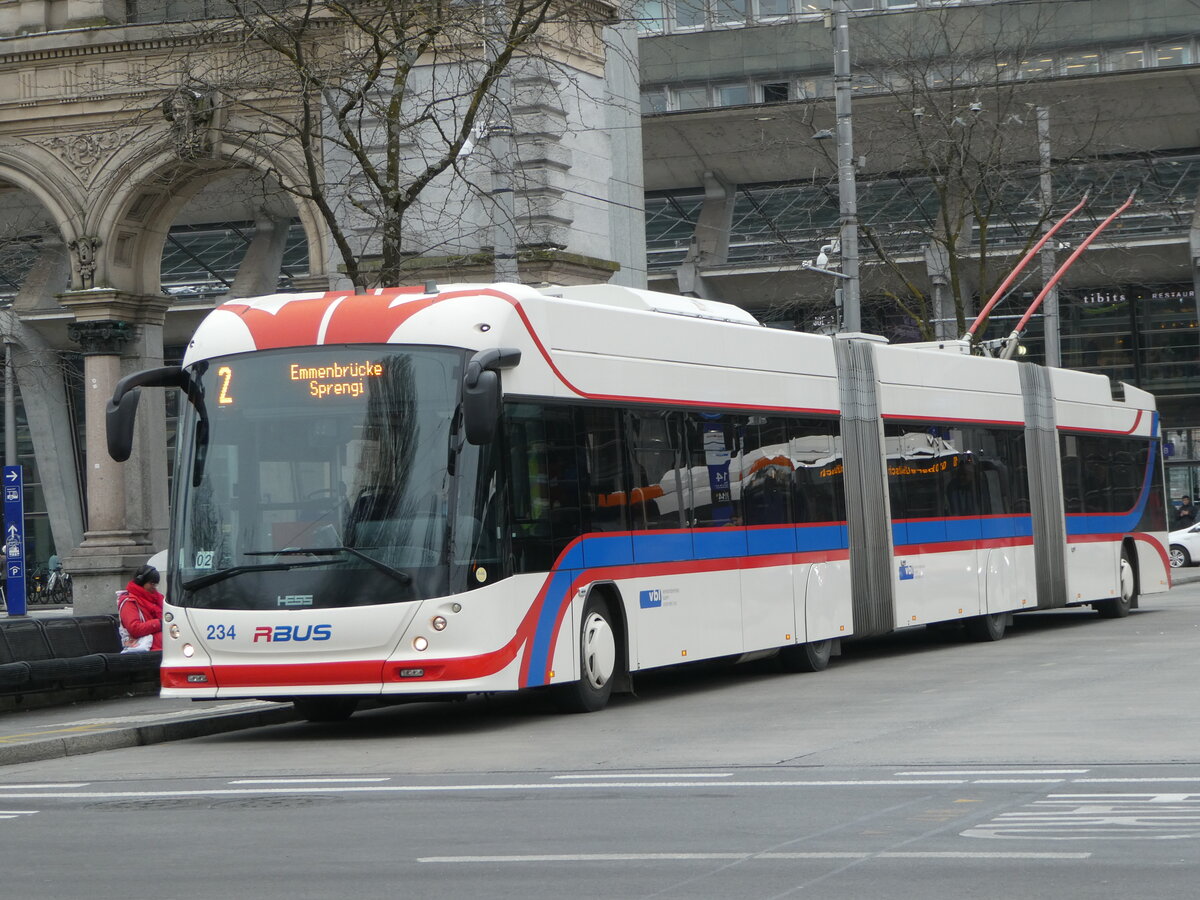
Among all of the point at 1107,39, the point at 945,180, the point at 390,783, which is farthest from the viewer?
the point at 1107,39

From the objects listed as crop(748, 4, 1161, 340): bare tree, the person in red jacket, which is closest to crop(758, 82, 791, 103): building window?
crop(748, 4, 1161, 340): bare tree

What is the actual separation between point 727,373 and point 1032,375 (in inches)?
314

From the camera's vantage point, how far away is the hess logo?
44.9 feet

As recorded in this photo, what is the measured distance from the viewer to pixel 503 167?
66.9 feet

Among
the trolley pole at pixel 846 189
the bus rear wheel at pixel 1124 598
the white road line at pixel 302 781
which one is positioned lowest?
the white road line at pixel 302 781

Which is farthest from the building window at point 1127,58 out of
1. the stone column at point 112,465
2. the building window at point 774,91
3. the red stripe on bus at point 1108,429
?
the stone column at point 112,465

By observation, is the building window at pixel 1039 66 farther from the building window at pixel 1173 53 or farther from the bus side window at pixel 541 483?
the bus side window at pixel 541 483

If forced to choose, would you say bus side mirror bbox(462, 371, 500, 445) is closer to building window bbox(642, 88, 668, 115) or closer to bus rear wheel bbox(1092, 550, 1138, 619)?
bus rear wheel bbox(1092, 550, 1138, 619)

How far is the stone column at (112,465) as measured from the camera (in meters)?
26.8

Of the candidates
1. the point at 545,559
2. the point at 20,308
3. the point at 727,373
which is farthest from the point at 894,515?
the point at 20,308

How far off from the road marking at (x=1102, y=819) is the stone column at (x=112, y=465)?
1928 cm

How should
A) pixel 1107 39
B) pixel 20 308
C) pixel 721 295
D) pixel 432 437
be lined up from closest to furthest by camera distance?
pixel 432 437 → pixel 20 308 → pixel 1107 39 → pixel 721 295

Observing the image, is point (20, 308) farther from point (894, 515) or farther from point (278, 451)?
point (278, 451)

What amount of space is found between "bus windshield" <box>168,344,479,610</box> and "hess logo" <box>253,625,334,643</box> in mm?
153
